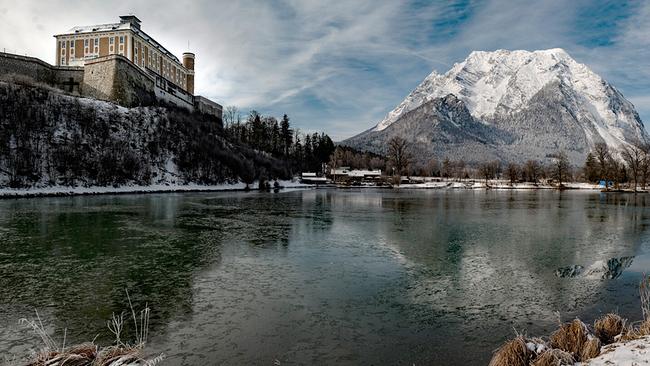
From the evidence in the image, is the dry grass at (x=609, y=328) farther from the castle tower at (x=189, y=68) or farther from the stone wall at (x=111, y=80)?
the castle tower at (x=189, y=68)

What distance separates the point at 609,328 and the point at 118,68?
65.8 meters

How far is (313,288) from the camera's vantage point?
952 cm

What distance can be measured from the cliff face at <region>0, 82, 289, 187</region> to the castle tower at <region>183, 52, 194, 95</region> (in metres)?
20.0

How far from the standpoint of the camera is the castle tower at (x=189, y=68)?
90688 mm

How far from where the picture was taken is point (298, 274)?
10.9 m

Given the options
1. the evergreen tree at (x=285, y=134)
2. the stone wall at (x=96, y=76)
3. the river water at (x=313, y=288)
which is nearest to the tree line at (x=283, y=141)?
the evergreen tree at (x=285, y=134)

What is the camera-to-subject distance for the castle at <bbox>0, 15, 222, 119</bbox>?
58969mm

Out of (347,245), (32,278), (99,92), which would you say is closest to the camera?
(32,278)

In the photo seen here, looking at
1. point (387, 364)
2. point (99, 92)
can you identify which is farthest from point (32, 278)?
point (99, 92)

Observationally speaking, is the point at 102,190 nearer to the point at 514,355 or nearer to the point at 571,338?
the point at 514,355

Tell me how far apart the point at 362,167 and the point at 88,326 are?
13145 cm

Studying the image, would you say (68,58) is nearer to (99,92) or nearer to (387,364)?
(99,92)

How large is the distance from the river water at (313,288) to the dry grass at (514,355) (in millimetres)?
475

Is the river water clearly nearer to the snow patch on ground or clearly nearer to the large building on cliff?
the snow patch on ground
